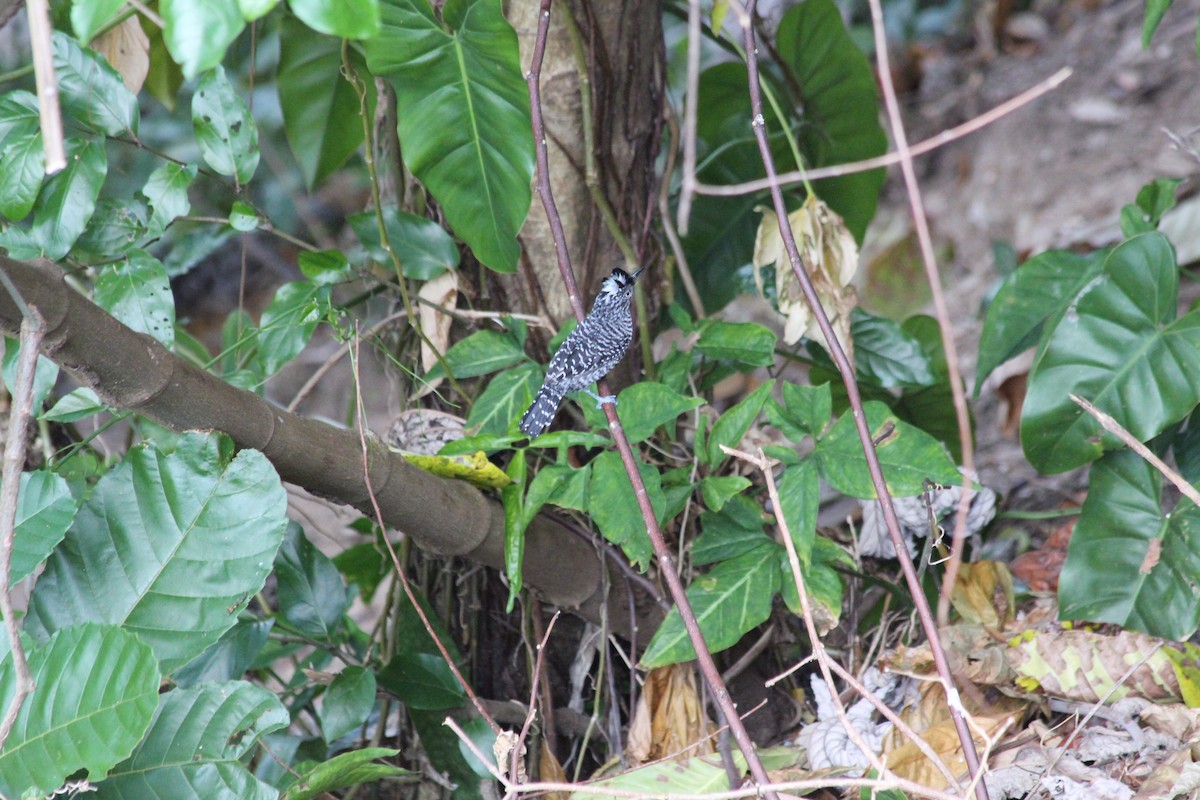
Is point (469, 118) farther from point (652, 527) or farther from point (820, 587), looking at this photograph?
point (820, 587)

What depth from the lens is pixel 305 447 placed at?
150cm

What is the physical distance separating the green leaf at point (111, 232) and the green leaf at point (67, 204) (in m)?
0.07

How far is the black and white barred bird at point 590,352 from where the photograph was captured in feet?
5.80

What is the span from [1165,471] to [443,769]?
4.19 feet

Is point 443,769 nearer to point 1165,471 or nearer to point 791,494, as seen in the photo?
point 791,494

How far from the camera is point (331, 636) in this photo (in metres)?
A: 1.93

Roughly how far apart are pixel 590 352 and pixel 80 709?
3.05ft

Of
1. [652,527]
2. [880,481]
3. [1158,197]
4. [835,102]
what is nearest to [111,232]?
[652,527]

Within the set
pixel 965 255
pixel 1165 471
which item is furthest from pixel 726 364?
pixel 965 255

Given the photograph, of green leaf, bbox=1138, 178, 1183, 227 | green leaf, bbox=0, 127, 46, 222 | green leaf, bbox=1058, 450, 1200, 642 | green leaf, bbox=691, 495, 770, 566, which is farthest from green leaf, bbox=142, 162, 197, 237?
green leaf, bbox=1138, 178, 1183, 227

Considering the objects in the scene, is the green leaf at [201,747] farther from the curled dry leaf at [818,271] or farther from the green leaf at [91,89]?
the curled dry leaf at [818,271]

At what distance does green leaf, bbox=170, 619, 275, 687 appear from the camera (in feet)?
5.88

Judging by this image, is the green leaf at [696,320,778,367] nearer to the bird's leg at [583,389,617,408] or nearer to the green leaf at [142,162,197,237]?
the bird's leg at [583,389,617,408]

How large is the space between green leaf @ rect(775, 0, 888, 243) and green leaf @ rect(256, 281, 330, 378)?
4.14 feet
